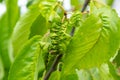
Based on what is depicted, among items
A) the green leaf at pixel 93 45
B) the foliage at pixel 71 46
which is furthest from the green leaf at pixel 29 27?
the green leaf at pixel 93 45

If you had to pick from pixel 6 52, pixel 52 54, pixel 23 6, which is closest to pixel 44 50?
pixel 52 54

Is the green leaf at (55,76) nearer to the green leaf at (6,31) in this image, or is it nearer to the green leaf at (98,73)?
the green leaf at (98,73)

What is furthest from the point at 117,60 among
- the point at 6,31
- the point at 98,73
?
the point at 6,31

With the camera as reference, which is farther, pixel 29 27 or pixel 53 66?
pixel 29 27

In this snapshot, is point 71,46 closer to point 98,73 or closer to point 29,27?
point 98,73

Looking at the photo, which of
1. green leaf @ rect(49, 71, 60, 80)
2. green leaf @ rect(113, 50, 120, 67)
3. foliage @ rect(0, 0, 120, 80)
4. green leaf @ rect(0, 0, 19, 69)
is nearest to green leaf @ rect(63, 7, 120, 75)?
foliage @ rect(0, 0, 120, 80)

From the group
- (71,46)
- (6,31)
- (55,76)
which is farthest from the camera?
(6,31)
